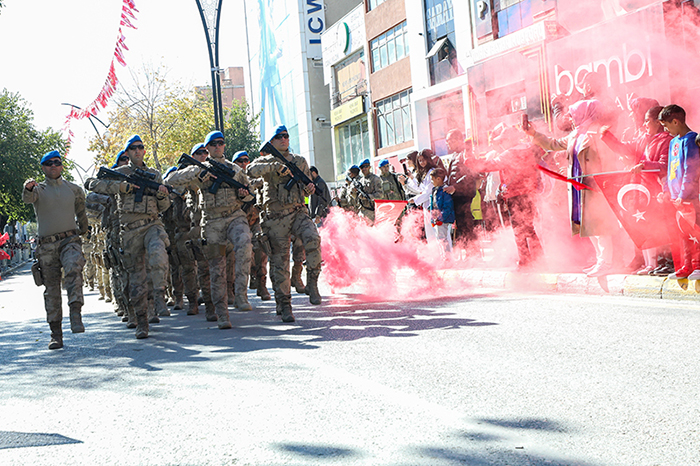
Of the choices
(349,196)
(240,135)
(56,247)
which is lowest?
(56,247)

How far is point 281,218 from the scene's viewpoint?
28.4 feet

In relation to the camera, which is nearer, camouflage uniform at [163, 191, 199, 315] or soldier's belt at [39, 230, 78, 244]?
soldier's belt at [39, 230, 78, 244]

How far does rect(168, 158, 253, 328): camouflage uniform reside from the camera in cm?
820

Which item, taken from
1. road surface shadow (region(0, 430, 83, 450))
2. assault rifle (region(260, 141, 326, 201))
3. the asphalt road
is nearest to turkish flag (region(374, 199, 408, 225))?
assault rifle (region(260, 141, 326, 201))

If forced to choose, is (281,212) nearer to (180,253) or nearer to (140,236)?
(140,236)

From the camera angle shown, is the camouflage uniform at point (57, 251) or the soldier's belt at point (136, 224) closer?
the camouflage uniform at point (57, 251)

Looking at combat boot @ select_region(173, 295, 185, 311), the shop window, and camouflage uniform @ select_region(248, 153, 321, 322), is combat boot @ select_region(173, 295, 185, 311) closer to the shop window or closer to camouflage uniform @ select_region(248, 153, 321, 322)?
camouflage uniform @ select_region(248, 153, 321, 322)

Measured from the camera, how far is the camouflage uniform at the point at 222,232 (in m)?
8.20

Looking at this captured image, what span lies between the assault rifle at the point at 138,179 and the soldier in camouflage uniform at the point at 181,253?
1764 mm

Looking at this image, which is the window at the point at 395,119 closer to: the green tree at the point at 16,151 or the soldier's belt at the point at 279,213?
the green tree at the point at 16,151

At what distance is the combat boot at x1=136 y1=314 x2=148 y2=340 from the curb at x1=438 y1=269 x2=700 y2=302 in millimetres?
4558

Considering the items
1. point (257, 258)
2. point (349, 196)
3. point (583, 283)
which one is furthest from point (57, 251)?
point (349, 196)

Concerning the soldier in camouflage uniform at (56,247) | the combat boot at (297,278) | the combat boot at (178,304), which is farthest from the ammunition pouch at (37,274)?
the combat boot at (297,278)

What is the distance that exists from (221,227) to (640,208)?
4.69 meters
